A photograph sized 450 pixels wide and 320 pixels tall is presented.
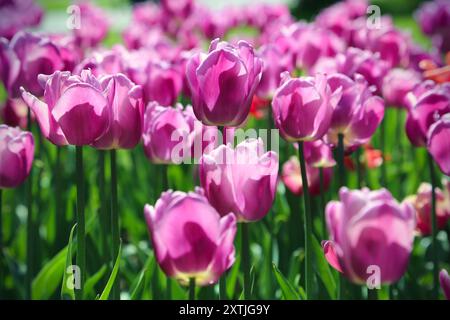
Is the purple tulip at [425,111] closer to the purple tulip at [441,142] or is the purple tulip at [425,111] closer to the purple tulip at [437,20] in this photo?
the purple tulip at [441,142]

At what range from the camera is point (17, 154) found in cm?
145

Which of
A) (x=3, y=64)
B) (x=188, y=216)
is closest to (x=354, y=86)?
(x=188, y=216)

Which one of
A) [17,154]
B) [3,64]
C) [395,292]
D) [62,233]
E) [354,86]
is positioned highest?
[3,64]

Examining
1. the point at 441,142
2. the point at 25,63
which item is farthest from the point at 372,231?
the point at 25,63

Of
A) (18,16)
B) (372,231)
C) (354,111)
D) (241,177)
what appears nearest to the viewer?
(372,231)

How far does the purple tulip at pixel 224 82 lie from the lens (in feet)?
4.02

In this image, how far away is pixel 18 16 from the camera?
11.9ft

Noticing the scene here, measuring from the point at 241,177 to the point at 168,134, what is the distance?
0.37 metres

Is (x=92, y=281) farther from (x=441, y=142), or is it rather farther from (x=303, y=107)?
(x=441, y=142)

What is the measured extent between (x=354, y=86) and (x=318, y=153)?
301mm

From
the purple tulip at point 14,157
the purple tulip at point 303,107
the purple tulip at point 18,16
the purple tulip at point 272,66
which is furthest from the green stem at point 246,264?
the purple tulip at point 18,16

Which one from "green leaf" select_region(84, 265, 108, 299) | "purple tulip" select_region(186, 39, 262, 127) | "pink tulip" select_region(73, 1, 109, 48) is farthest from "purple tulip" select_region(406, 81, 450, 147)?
"pink tulip" select_region(73, 1, 109, 48)

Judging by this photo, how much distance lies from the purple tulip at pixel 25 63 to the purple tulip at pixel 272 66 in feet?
1.89
